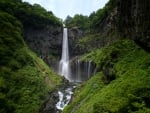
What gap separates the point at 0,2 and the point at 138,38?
38.4 metres

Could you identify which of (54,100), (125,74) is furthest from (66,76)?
(125,74)

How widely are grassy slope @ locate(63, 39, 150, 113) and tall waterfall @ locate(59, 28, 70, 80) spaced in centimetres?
3565

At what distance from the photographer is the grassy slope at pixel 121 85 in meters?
19.5

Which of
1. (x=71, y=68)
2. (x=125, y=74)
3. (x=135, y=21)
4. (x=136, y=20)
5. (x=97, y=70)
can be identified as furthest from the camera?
(x=71, y=68)

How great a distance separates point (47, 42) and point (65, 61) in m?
7.01

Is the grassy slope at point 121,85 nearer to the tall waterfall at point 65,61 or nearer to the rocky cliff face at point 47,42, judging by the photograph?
the tall waterfall at point 65,61

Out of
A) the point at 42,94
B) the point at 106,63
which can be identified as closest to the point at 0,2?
the point at 42,94

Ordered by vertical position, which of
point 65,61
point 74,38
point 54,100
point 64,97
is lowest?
point 54,100

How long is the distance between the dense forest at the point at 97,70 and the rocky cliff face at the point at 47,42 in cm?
27

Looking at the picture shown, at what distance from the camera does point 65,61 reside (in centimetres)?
7362

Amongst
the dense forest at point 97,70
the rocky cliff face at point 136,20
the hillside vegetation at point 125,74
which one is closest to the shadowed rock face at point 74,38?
the dense forest at point 97,70

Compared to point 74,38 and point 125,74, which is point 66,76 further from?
point 125,74

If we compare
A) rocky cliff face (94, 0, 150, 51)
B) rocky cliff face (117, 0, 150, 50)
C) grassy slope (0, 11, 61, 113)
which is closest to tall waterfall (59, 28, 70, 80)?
grassy slope (0, 11, 61, 113)

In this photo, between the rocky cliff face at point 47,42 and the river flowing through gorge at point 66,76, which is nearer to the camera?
the river flowing through gorge at point 66,76
